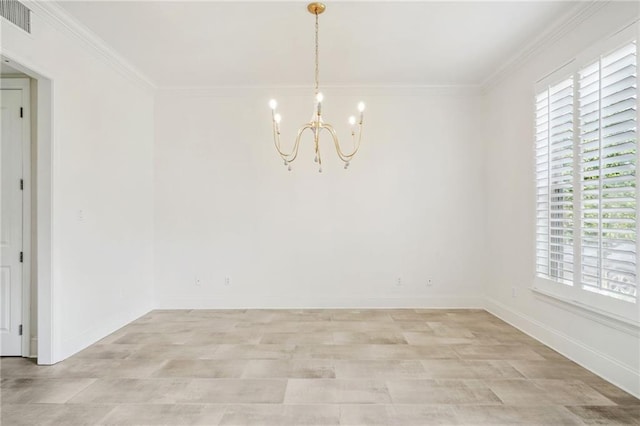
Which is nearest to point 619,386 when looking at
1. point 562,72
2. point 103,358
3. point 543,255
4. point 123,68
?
point 543,255

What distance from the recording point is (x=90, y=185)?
3857 millimetres

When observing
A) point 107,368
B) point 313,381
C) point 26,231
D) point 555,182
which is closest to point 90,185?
point 26,231

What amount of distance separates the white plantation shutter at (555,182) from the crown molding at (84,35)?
4.75 m

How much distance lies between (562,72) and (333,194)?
119 inches

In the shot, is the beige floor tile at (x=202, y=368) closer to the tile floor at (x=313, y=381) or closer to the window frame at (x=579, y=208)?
the tile floor at (x=313, y=381)

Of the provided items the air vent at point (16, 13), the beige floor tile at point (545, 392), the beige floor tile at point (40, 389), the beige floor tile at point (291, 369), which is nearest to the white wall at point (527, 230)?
the beige floor tile at point (545, 392)

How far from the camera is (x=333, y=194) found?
Result: 530 centimetres

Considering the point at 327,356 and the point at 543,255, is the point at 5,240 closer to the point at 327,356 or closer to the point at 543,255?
the point at 327,356

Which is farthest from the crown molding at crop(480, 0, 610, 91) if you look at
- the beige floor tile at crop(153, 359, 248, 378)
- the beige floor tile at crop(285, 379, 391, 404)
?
the beige floor tile at crop(153, 359, 248, 378)

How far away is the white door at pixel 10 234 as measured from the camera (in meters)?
3.47

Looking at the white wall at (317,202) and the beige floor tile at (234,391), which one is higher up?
the white wall at (317,202)

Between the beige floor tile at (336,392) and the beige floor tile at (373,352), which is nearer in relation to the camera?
the beige floor tile at (336,392)

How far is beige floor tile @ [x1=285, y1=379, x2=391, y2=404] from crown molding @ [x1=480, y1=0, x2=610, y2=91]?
11.9 feet

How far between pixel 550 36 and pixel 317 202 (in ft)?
10.9
